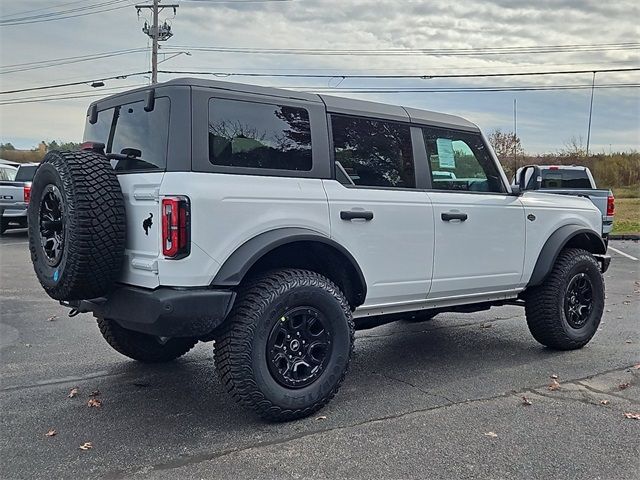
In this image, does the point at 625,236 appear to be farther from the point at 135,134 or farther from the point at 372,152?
the point at 135,134

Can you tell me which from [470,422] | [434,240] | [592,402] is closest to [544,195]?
[434,240]

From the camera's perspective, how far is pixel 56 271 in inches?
150

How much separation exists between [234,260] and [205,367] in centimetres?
176

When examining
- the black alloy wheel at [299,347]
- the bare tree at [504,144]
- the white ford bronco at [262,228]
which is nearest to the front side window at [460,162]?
the white ford bronco at [262,228]

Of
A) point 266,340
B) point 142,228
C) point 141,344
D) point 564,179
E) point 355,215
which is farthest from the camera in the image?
point 564,179

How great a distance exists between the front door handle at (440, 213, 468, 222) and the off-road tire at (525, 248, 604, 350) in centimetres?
125

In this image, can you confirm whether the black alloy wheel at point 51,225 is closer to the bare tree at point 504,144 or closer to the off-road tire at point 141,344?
the off-road tire at point 141,344

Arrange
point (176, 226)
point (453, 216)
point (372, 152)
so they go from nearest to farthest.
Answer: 1. point (176, 226)
2. point (372, 152)
3. point (453, 216)

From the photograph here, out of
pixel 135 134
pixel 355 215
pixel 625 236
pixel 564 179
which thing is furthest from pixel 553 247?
pixel 625 236

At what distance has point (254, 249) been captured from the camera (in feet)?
12.3

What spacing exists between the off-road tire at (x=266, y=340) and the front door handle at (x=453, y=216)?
1.15m

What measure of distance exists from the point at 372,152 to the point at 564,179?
10512mm

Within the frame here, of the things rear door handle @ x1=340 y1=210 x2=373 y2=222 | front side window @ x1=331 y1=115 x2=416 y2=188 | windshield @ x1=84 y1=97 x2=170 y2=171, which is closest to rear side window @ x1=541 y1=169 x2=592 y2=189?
front side window @ x1=331 y1=115 x2=416 y2=188

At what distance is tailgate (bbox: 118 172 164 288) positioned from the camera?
3.63 m
